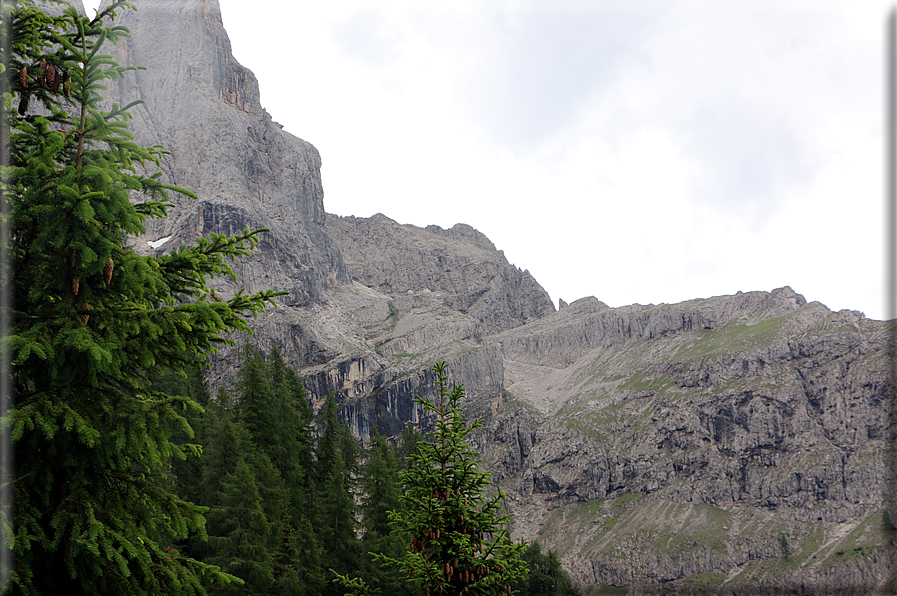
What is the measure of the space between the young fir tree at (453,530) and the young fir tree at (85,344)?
589 centimetres

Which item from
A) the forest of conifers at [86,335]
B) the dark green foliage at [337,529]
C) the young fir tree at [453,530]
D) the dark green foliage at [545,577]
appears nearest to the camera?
the forest of conifers at [86,335]

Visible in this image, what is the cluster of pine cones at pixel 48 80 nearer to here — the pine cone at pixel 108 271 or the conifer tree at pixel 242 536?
the pine cone at pixel 108 271

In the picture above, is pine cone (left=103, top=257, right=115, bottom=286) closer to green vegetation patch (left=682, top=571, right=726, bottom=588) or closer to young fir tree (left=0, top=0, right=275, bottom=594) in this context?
young fir tree (left=0, top=0, right=275, bottom=594)

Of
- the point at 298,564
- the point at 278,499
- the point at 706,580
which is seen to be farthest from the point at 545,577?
the point at 706,580

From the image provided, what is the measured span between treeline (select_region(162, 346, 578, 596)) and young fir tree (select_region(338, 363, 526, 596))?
10492mm

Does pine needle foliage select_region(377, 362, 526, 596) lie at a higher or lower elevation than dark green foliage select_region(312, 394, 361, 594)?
higher

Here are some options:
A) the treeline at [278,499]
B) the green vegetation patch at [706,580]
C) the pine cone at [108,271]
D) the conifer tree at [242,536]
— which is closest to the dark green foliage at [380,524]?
the treeline at [278,499]

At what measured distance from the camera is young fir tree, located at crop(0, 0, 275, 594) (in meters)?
7.46

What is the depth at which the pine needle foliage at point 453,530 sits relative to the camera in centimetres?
1346

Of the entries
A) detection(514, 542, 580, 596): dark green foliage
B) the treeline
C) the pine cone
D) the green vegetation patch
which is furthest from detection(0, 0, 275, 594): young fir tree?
the green vegetation patch

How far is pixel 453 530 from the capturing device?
46.3ft

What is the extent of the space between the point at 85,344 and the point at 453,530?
31.4 feet

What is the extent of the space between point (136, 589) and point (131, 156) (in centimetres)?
646

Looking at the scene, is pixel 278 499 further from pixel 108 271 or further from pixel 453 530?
pixel 108 271
